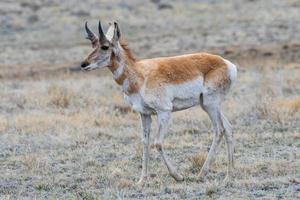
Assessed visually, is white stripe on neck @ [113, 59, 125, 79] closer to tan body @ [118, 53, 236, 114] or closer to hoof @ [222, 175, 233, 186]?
tan body @ [118, 53, 236, 114]

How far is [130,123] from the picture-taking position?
16.7 m

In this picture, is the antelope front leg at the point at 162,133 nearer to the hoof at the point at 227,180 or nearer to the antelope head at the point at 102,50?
the hoof at the point at 227,180

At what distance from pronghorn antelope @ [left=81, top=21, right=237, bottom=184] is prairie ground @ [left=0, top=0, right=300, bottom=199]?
2.11ft

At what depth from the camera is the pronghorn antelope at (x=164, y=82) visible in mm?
11117

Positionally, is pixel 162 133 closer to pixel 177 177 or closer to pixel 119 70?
pixel 177 177

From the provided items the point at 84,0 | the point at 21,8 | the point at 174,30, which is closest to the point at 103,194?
the point at 174,30

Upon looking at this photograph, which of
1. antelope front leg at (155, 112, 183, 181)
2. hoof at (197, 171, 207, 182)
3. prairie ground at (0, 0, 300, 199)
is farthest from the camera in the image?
hoof at (197, 171, 207, 182)

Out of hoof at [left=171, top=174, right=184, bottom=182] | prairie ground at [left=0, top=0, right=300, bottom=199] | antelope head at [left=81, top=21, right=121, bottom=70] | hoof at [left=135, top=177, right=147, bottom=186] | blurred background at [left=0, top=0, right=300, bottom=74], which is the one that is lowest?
blurred background at [left=0, top=0, right=300, bottom=74]

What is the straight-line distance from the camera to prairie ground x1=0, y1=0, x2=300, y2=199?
11.0 meters

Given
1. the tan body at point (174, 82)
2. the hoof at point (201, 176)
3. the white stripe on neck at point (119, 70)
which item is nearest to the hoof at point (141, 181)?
the hoof at point (201, 176)

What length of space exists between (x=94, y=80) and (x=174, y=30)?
14982 mm

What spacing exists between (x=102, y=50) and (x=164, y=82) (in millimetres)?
963

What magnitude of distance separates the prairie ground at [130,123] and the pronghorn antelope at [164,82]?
64cm

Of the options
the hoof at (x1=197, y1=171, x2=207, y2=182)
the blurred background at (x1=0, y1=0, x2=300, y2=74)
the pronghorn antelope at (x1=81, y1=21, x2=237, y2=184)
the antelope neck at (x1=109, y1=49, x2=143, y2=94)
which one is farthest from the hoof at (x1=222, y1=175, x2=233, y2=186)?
the blurred background at (x1=0, y1=0, x2=300, y2=74)
